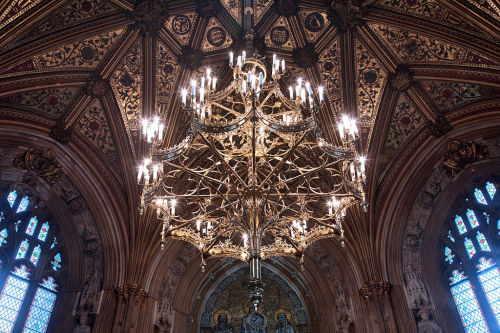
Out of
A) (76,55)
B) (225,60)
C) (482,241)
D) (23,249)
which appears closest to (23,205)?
(23,249)

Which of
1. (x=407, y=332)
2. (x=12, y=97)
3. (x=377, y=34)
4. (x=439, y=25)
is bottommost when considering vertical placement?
(x=407, y=332)

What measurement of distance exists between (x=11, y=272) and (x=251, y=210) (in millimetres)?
7083

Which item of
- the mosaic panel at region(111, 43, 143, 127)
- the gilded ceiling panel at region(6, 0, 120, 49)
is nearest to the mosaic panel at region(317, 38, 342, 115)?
the mosaic panel at region(111, 43, 143, 127)

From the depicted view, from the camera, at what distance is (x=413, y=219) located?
505 inches

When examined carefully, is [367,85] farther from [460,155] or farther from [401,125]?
[460,155]

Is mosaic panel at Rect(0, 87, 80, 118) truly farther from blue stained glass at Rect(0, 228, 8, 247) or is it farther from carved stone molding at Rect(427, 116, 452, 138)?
carved stone molding at Rect(427, 116, 452, 138)

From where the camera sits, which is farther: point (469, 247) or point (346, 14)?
point (469, 247)

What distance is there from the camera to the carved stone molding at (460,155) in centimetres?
1179

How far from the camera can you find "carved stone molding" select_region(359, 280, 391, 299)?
37.8ft

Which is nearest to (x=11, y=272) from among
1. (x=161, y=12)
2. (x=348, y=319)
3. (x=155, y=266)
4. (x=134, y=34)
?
(x=155, y=266)

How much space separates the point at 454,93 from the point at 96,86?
969 cm

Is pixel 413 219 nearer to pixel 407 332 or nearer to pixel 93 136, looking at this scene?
pixel 407 332

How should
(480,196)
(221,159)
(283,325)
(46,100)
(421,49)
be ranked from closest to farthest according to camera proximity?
(221,159) → (421,49) → (46,100) → (480,196) → (283,325)

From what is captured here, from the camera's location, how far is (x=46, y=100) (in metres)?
11.8
